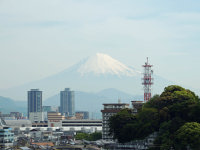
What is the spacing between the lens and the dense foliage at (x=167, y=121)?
88.0m

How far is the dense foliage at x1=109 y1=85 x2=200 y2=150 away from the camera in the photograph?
289ft

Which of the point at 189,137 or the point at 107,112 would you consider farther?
the point at 107,112

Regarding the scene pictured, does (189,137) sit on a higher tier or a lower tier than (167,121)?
lower

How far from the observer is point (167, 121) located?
322ft

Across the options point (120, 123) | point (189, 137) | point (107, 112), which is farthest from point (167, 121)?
point (107, 112)

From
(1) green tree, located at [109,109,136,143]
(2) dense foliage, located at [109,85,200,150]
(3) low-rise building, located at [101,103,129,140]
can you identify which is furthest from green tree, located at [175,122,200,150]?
(3) low-rise building, located at [101,103,129,140]

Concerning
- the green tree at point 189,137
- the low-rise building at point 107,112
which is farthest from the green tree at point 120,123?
the low-rise building at point 107,112

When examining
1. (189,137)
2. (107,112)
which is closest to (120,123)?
(189,137)

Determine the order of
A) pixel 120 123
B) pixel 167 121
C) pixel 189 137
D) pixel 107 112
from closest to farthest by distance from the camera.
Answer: pixel 189 137, pixel 167 121, pixel 120 123, pixel 107 112

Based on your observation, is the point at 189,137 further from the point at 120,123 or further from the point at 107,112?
the point at 107,112

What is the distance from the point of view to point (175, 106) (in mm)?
97438

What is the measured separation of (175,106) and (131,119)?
33.5ft

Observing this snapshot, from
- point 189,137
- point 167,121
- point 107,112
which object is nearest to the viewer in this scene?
point 189,137

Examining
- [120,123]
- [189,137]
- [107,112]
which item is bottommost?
[189,137]
